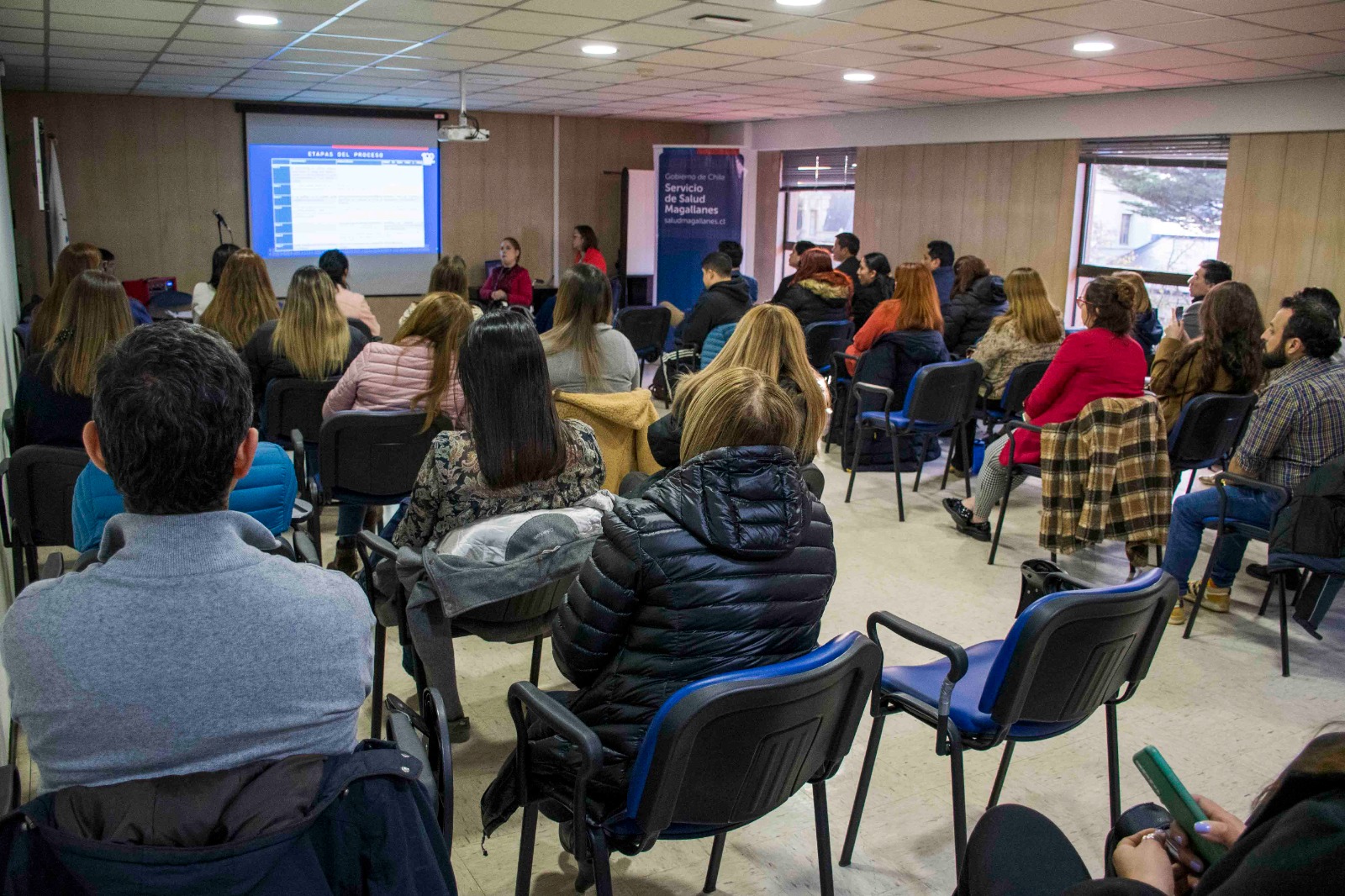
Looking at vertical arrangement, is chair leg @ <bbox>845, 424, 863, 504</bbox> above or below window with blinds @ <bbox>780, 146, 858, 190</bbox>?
below

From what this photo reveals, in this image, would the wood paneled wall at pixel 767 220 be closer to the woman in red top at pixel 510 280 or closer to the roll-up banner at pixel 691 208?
the roll-up banner at pixel 691 208

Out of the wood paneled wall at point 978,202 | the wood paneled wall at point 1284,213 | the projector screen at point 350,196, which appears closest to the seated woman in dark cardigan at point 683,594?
the wood paneled wall at point 1284,213

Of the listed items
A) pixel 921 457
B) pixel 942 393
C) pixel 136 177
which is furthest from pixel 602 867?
pixel 136 177

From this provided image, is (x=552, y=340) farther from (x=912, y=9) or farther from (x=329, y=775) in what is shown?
(x=329, y=775)

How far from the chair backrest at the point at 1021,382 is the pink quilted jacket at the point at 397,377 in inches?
118

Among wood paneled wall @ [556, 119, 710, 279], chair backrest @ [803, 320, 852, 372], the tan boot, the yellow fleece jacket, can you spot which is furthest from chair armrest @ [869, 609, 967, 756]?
wood paneled wall @ [556, 119, 710, 279]

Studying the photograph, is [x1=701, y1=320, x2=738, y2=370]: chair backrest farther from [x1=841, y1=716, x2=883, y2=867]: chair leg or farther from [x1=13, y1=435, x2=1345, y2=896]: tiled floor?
[x1=841, y1=716, x2=883, y2=867]: chair leg

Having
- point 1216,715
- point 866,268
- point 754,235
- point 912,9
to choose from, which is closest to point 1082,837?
point 1216,715

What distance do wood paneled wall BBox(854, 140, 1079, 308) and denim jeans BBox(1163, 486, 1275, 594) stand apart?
15.6ft

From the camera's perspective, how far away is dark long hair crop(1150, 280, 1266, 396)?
13.2ft

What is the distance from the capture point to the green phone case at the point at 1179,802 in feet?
4.31

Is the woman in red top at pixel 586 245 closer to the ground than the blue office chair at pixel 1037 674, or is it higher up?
higher up

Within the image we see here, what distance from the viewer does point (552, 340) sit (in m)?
3.85

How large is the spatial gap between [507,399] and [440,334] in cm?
123
